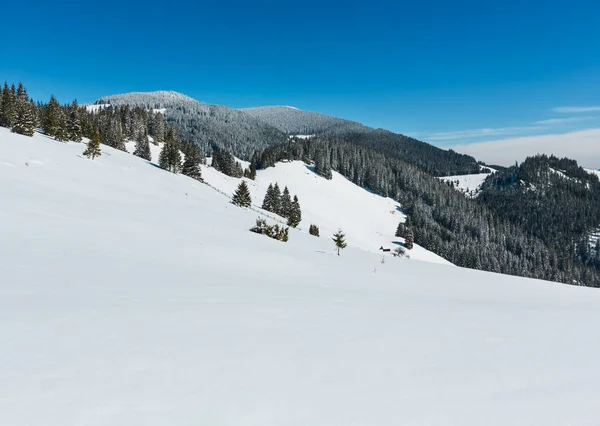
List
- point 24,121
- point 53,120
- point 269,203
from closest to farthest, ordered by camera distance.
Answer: point 24,121, point 53,120, point 269,203

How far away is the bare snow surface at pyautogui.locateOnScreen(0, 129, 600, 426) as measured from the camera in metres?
3.83

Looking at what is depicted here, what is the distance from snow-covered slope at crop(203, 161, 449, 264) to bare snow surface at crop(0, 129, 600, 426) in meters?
65.0

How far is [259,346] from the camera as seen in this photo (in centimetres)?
544

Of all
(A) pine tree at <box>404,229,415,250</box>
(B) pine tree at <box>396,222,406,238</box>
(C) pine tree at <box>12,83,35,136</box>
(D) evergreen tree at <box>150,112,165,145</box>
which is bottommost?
(A) pine tree at <box>404,229,415,250</box>

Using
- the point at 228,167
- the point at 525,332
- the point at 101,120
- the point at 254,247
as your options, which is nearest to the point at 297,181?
the point at 228,167

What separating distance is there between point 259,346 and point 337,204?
106 metres

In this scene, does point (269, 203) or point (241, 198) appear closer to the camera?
point (241, 198)

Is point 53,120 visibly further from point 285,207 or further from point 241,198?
point 285,207

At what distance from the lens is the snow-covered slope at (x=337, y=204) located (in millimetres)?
88250

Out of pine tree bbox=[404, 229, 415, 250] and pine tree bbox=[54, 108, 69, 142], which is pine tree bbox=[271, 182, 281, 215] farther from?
pine tree bbox=[404, 229, 415, 250]

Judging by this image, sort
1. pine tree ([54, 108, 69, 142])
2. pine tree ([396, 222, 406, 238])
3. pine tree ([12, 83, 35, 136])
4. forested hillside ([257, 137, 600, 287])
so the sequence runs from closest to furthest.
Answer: pine tree ([12, 83, 35, 136])
pine tree ([54, 108, 69, 142])
pine tree ([396, 222, 406, 238])
forested hillside ([257, 137, 600, 287])

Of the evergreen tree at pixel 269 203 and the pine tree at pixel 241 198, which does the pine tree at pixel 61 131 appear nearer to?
the pine tree at pixel 241 198

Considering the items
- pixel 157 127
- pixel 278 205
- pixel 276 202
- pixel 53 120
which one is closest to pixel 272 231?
pixel 53 120

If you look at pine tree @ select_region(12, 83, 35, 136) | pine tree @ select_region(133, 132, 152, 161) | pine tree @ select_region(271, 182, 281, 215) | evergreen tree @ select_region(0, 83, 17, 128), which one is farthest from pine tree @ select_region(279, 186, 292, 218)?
evergreen tree @ select_region(0, 83, 17, 128)
